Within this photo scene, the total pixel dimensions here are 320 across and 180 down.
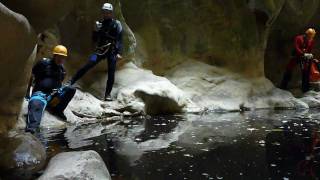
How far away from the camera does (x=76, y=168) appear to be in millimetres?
5004

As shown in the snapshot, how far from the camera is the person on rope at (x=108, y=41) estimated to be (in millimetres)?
11055

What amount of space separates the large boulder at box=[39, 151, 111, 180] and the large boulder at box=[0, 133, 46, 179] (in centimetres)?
18

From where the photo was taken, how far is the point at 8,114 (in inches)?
262

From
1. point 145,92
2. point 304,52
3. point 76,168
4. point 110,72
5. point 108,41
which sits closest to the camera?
point 76,168

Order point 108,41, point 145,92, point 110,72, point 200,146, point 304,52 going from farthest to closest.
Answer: point 304,52
point 145,92
point 108,41
point 110,72
point 200,146

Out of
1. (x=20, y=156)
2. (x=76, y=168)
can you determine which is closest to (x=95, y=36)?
(x=20, y=156)

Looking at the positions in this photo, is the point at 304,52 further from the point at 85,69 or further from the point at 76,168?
the point at 76,168

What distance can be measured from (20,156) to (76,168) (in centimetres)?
86

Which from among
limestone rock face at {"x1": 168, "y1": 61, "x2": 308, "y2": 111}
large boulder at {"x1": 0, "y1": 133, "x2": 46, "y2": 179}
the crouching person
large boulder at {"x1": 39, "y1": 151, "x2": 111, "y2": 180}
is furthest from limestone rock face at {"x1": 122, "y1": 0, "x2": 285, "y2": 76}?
large boulder at {"x1": 39, "y1": 151, "x2": 111, "y2": 180}

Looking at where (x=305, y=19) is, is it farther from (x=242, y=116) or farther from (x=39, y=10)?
(x=39, y=10)

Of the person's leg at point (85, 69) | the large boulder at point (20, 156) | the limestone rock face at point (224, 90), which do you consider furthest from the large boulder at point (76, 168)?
the limestone rock face at point (224, 90)

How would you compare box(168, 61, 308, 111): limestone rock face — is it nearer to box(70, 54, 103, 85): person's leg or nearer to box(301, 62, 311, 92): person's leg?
box(301, 62, 311, 92): person's leg

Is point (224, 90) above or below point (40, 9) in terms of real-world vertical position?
below

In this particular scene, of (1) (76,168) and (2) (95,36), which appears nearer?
(1) (76,168)
